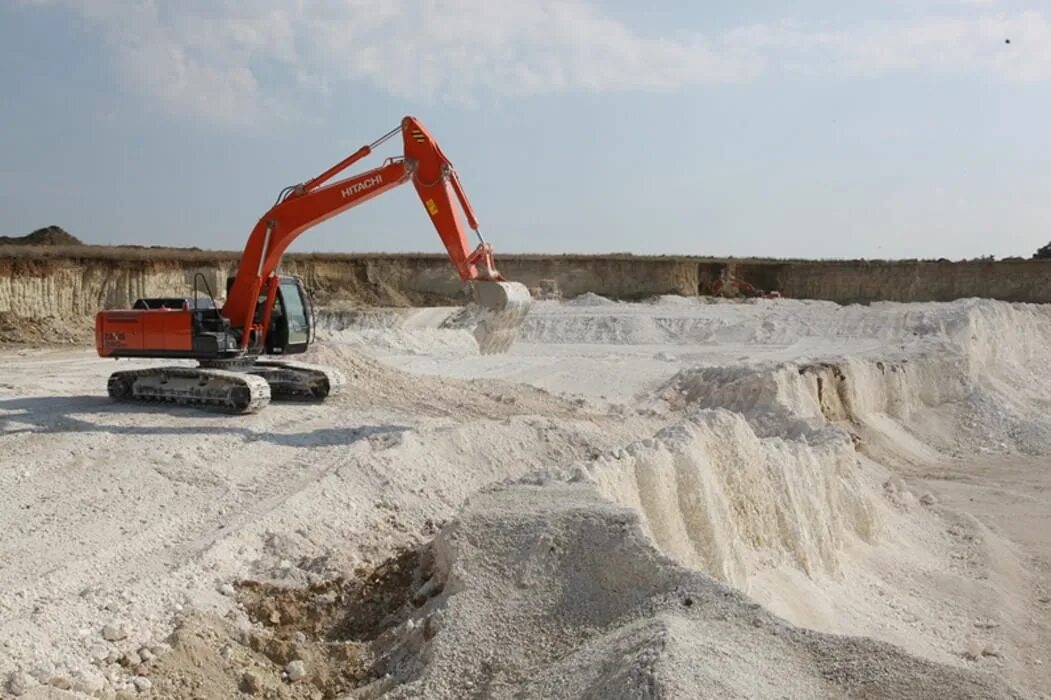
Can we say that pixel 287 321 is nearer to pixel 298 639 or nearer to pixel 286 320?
pixel 286 320

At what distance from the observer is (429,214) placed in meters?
11.9

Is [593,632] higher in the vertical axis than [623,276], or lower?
lower

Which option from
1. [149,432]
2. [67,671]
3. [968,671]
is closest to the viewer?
[968,671]

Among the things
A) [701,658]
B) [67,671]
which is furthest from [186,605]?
[701,658]

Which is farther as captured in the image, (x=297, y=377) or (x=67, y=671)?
(x=297, y=377)

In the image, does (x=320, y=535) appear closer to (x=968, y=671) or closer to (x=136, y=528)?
(x=136, y=528)

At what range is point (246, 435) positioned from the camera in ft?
34.8

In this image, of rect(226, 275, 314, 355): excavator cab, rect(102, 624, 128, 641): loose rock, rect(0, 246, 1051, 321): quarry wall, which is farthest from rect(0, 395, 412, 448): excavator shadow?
rect(0, 246, 1051, 321): quarry wall

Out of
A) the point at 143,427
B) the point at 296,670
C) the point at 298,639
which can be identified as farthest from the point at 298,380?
the point at 296,670

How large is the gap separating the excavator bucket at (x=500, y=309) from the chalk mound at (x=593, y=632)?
14.9 feet

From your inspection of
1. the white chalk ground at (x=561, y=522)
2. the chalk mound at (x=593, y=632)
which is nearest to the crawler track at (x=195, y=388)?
the white chalk ground at (x=561, y=522)

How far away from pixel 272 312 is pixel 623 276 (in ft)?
109

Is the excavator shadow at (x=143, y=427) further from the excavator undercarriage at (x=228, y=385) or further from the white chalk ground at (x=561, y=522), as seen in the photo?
the excavator undercarriage at (x=228, y=385)

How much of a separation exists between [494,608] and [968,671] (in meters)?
2.44
